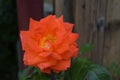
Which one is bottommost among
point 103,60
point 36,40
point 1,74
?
point 1,74

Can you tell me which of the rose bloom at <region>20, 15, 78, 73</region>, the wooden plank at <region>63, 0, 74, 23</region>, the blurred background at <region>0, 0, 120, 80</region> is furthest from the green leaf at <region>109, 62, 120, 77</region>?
the rose bloom at <region>20, 15, 78, 73</region>

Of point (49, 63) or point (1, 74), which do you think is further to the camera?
point (1, 74)

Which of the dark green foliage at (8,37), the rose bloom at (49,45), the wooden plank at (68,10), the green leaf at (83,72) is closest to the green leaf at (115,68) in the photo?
the wooden plank at (68,10)

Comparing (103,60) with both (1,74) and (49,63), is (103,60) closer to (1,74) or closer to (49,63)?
(49,63)

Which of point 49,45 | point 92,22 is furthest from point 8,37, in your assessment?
point 49,45

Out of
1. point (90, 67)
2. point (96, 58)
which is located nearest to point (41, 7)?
point (96, 58)

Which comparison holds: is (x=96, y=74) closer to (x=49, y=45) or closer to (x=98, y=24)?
(x=49, y=45)

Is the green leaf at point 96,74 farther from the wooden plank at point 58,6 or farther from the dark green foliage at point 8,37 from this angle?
the dark green foliage at point 8,37
